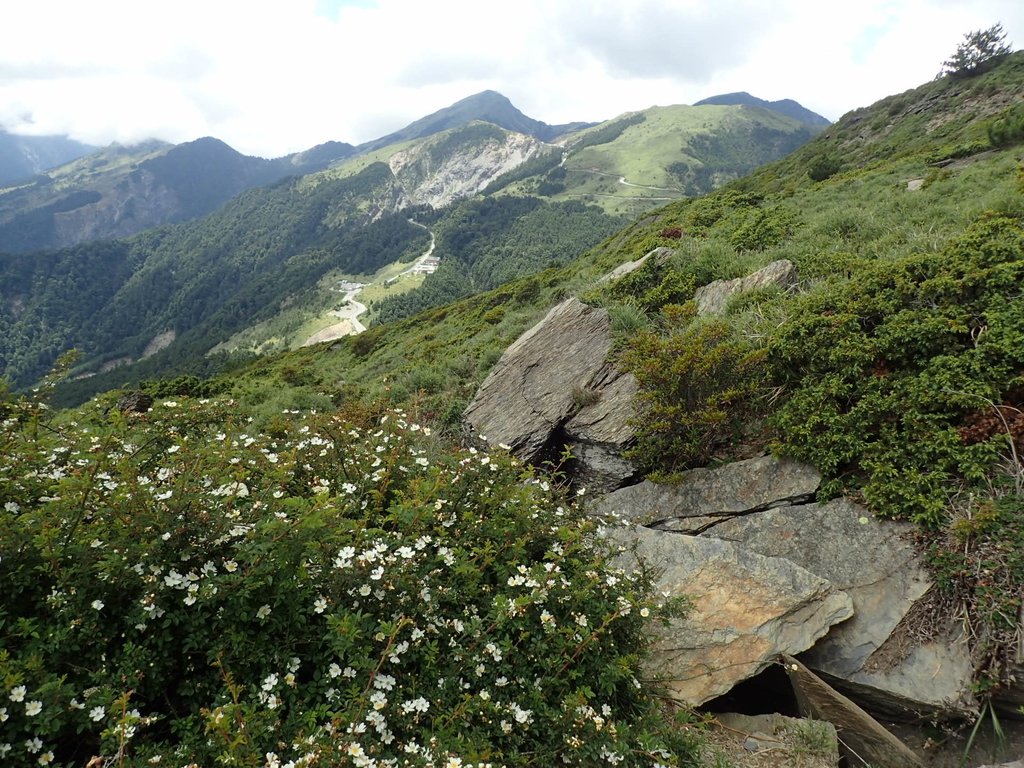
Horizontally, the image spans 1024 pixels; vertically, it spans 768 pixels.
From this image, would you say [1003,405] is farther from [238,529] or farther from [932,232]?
[238,529]

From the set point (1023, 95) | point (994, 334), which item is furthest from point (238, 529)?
point (1023, 95)

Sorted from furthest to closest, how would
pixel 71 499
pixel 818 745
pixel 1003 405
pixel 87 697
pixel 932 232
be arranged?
pixel 932 232
pixel 1003 405
pixel 818 745
pixel 71 499
pixel 87 697

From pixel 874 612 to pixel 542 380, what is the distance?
5.67 m

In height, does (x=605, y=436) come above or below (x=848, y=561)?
above

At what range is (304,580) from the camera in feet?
10.4

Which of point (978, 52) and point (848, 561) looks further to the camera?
point (978, 52)

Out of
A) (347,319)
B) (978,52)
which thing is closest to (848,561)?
(978,52)

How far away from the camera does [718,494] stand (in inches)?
251

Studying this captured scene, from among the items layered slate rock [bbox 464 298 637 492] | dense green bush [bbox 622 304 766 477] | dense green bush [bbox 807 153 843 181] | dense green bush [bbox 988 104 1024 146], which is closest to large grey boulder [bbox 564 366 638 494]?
layered slate rock [bbox 464 298 637 492]

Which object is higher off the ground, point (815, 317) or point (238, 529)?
point (815, 317)

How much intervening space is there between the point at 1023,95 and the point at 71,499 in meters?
58.7

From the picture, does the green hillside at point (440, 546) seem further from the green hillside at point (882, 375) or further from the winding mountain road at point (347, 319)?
the winding mountain road at point (347, 319)

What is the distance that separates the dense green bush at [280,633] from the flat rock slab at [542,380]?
4.10m

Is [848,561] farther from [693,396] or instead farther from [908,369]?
[693,396]
